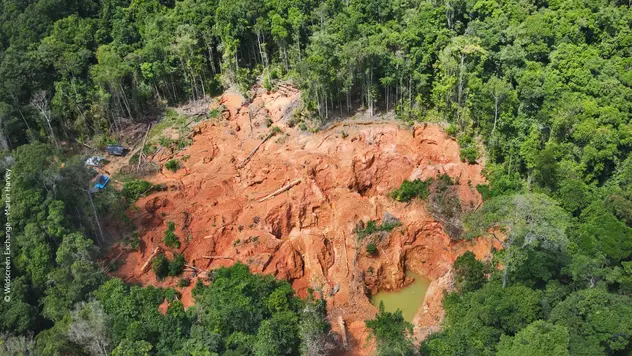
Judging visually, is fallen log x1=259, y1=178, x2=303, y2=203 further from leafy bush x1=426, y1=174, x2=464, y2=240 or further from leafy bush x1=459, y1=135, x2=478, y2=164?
leafy bush x1=459, y1=135, x2=478, y2=164

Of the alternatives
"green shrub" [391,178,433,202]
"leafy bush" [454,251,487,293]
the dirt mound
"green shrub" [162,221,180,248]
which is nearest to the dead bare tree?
the dirt mound

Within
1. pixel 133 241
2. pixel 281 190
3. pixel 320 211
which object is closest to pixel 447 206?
pixel 320 211

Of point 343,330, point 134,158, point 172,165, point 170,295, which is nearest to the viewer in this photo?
point 343,330

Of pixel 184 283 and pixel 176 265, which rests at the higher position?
pixel 176 265

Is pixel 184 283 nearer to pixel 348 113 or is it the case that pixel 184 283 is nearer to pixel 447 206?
pixel 447 206

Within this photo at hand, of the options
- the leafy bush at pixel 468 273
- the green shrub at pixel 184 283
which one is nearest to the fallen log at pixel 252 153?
the green shrub at pixel 184 283

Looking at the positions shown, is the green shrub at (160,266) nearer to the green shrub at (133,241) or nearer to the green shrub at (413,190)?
the green shrub at (133,241)
